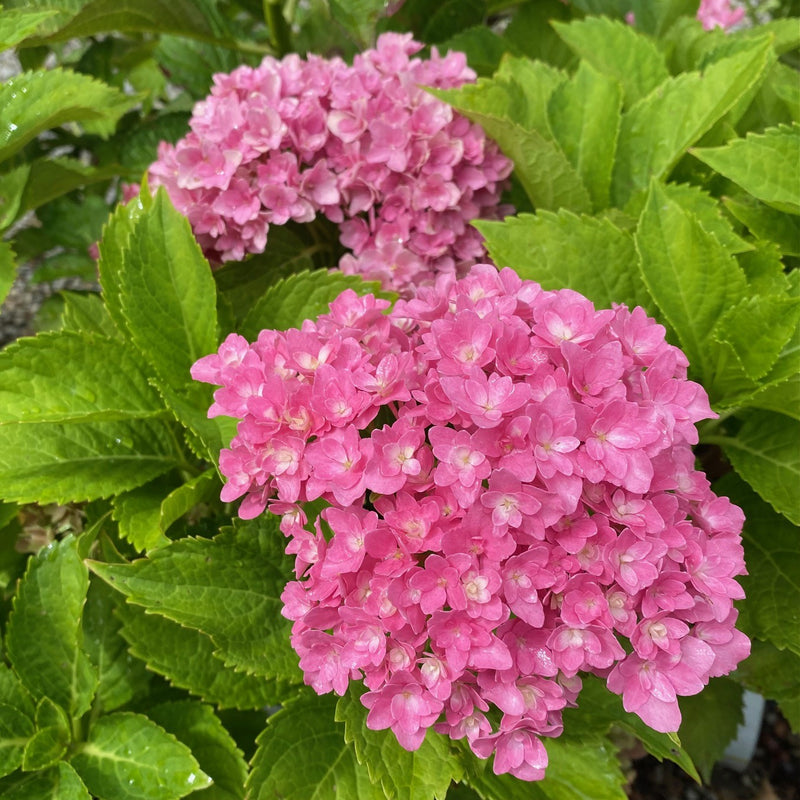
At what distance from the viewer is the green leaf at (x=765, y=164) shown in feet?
3.31

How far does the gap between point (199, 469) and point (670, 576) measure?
649 mm

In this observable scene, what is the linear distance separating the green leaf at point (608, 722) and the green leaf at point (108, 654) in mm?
584

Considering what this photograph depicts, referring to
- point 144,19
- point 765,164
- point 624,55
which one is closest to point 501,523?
point 765,164

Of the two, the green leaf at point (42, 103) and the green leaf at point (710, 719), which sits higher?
the green leaf at point (42, 103)

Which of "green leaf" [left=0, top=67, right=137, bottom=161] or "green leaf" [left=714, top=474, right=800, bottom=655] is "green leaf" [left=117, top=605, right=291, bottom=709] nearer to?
"green leaf" [left=714, top=474, right=800, bottom=655]

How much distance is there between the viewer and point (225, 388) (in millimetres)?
765

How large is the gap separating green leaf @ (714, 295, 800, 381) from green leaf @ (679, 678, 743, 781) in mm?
509

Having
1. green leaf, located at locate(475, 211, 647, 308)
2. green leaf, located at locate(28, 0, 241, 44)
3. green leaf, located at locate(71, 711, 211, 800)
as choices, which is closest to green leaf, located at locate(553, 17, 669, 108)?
green leaf, located at locate(475, 211, 647, 308)

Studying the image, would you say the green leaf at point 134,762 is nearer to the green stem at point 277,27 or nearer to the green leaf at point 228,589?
the green leaf at point 228,589

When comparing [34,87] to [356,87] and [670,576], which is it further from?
[670,576]

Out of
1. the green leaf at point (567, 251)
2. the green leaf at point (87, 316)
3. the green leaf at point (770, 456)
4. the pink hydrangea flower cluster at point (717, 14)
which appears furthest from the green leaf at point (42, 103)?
the pink hydrangea flower cluster at point (717, 14)

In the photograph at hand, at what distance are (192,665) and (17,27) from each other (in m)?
0.86

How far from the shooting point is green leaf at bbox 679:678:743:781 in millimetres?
1109

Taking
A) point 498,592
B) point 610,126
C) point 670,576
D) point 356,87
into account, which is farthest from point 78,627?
point 610,126
